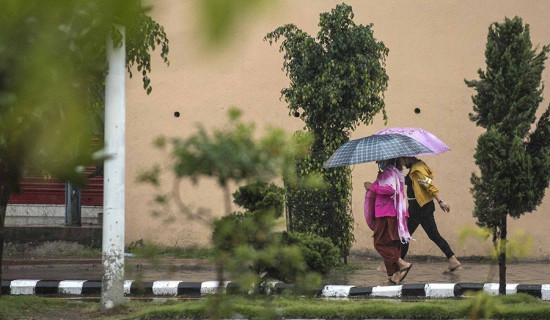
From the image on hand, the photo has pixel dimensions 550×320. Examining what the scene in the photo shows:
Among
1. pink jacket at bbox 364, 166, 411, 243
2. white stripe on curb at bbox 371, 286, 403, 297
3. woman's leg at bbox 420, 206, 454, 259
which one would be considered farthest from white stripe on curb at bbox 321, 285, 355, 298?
woman's leg at bbox 420, 206, 454, 259

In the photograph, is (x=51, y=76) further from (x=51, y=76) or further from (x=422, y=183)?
(x=422, y=183)

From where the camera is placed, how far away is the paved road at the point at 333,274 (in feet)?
40.2

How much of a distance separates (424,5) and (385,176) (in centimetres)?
487

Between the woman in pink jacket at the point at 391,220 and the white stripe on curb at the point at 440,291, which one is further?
the woman in pink jacket at the point at 391,220

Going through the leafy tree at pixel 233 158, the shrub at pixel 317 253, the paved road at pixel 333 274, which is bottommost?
the paved road at pixel 333 274

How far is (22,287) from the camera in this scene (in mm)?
11531

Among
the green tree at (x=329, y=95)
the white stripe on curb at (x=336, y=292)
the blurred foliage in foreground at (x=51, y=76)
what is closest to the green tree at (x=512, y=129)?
the white stripe on curb at (x=336, y=292)

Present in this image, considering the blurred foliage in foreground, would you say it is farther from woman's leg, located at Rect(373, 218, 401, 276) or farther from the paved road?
woman's leg, located at Rect(373, 218, 401, 276)

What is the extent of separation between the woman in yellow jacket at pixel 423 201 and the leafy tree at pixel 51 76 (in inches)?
442

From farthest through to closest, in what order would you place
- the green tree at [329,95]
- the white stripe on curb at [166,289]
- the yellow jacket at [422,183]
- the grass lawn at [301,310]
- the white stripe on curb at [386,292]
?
the green tree at [329,95] < the yellow jacket at [422,183] < the white stripe on curb at [166,289] < the white stripe on curb at [386,292] < the grass lawn at [301,310]

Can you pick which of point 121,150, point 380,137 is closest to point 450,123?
point 380,137

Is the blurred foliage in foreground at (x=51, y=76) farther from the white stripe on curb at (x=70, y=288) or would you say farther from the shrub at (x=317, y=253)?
the white stripe on curb at (x=70, y=288)

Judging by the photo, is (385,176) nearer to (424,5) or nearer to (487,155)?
(487,155)

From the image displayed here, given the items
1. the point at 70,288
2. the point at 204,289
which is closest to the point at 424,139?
the point at 204,289
